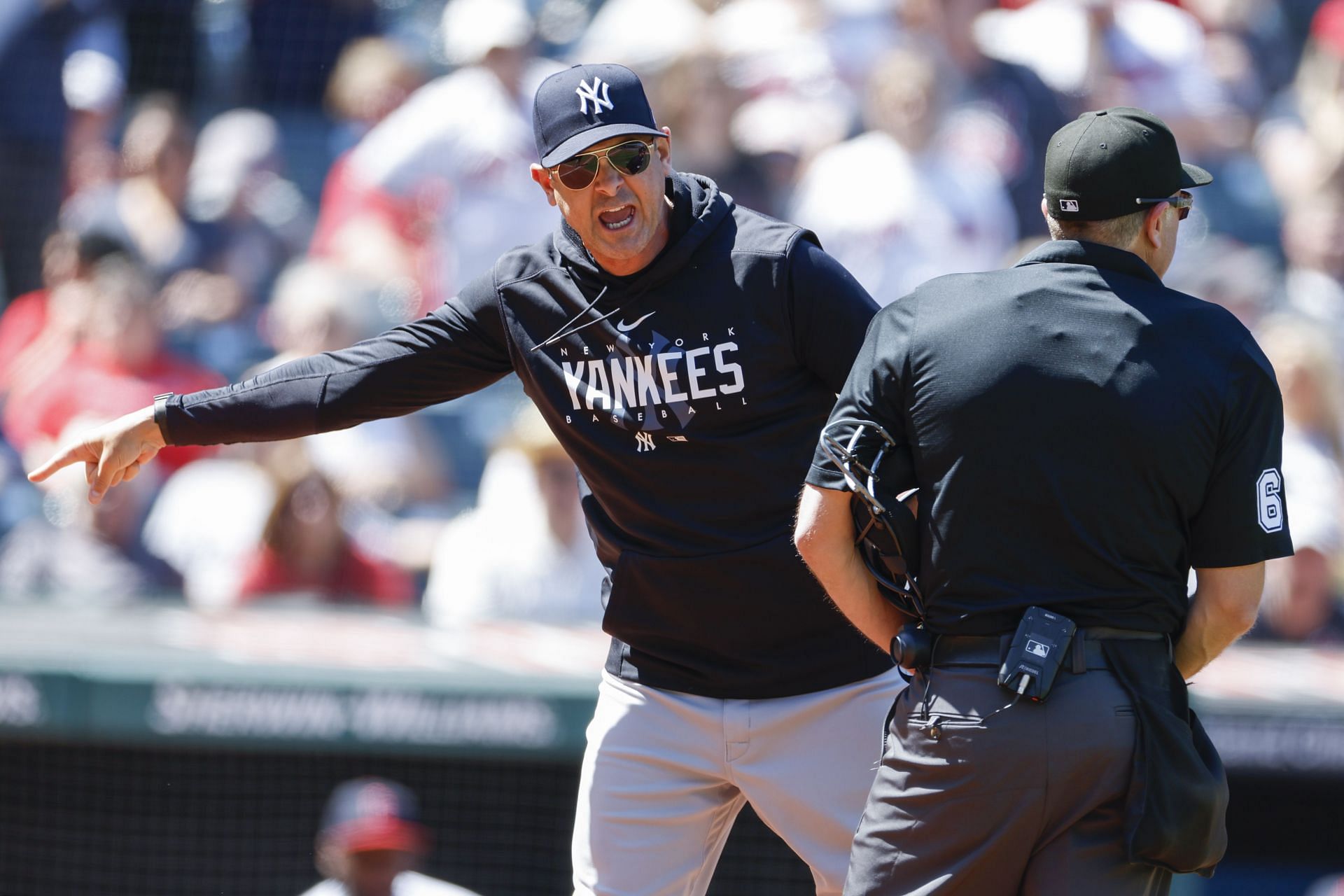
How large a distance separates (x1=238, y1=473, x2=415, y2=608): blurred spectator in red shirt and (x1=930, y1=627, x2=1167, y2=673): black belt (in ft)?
12.7

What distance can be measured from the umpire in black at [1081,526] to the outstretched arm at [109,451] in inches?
51.9

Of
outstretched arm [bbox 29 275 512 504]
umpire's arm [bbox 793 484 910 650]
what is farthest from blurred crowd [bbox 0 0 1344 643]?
umpire's arm [bbox 793 484 910 650]

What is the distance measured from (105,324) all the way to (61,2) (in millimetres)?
2313

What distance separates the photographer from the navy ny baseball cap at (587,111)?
8.46 ft

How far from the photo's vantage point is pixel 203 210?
697cm

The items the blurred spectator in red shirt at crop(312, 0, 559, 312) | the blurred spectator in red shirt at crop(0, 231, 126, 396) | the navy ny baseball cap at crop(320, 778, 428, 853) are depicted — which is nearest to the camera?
the navy ny baseball cap at crop(320, 778, 428, 853)

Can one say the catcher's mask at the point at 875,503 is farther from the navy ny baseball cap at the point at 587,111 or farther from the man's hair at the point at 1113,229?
the navy ny baseball cap at the point at 587,111

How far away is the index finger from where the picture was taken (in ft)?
9.15

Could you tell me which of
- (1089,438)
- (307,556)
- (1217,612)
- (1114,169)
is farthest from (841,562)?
(307,556)

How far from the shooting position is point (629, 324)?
105 inches

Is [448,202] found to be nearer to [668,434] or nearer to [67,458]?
[67,458]

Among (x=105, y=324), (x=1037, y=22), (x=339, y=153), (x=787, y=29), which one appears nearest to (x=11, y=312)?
(x=105, y=324)

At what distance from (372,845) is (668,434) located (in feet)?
6.70

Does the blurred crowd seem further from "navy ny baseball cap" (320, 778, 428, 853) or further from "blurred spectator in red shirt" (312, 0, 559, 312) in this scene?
"navy ny baseball cap" (320, 778, 428, 853)
